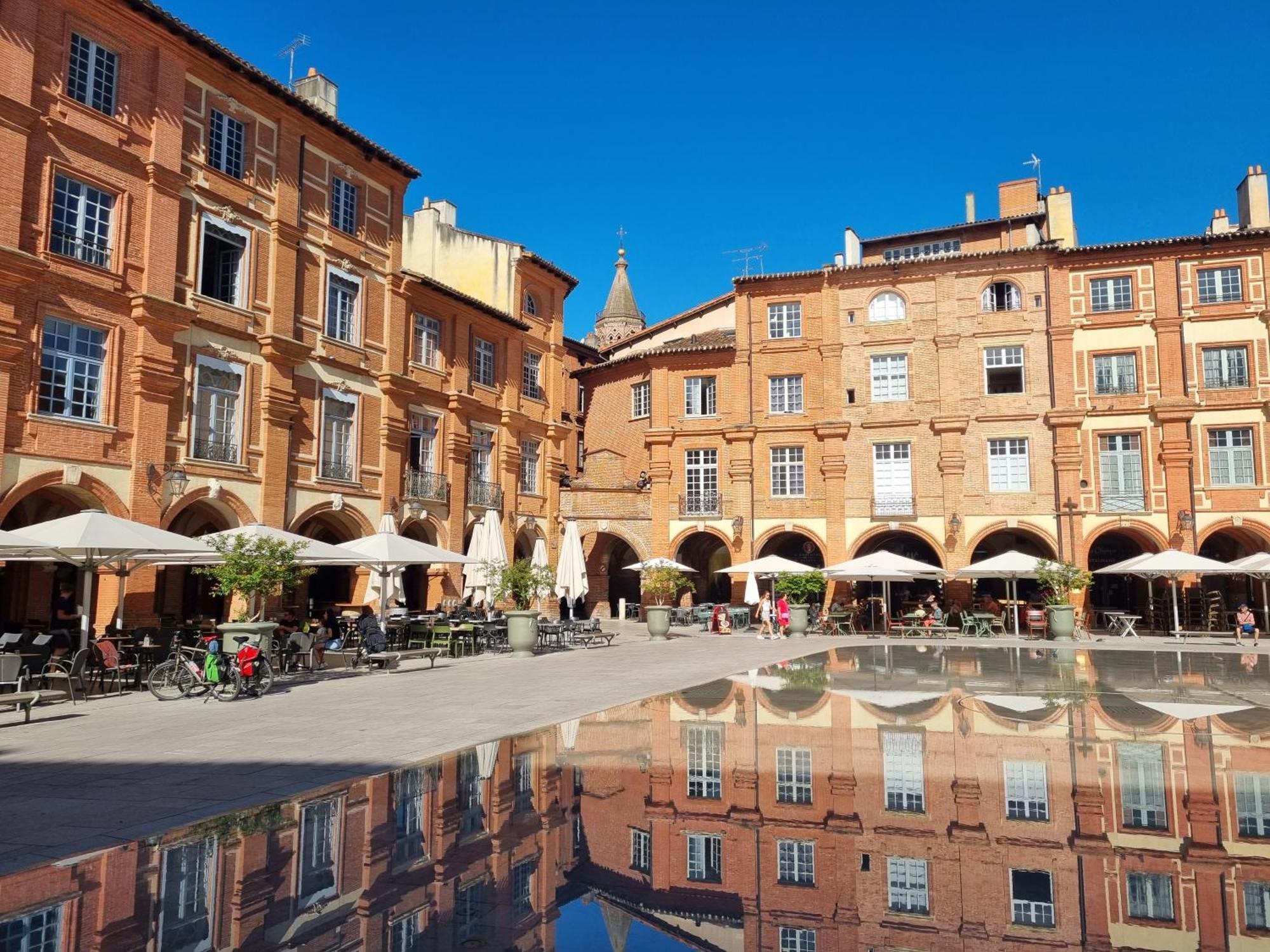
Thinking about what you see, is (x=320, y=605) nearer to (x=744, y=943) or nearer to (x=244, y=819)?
(x=244, y=819)

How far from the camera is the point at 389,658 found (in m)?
17.6

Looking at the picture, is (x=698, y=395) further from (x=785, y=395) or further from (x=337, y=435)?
(x=337, y=435)

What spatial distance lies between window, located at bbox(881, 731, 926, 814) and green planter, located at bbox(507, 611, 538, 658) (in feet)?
39.3

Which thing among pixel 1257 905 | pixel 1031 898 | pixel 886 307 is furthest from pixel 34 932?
pixel 886 307

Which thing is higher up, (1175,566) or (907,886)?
(1175,566)

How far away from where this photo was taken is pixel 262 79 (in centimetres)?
2120

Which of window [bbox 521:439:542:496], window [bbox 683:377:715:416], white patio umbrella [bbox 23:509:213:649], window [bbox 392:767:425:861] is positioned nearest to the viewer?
window [bbox 392:767:425:861]

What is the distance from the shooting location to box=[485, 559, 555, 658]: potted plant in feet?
66.0

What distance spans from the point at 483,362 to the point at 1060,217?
70.9ft

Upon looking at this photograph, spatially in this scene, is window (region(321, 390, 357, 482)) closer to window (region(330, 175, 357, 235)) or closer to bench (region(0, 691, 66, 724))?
window (region(330, 175, 357, 235))

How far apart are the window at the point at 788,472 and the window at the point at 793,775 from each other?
25.4m

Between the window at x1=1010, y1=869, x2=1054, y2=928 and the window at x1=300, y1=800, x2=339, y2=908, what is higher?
the window at x1=1010, y1=869, x2=1054, y2=928

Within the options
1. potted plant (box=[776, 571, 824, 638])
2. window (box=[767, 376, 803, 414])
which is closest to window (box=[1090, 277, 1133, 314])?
window (box=[767, 376, 803, 414])

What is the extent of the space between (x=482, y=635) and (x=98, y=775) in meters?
14.0
